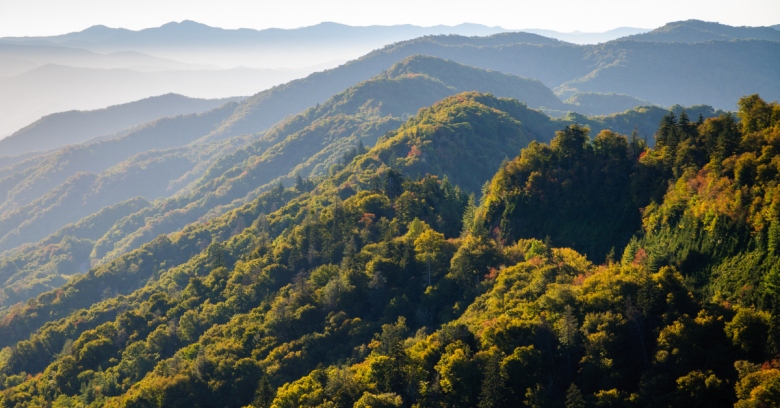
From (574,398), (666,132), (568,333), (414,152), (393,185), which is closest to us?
(574,398)

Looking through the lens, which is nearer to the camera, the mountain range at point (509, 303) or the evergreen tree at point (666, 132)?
the mountain range at point (509, 303)

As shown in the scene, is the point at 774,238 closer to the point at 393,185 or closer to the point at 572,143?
the point at 572,143

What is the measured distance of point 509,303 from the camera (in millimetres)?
65312

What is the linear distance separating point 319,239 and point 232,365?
142ft

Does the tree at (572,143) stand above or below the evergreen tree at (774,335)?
above

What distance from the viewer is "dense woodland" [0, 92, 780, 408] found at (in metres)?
50.2

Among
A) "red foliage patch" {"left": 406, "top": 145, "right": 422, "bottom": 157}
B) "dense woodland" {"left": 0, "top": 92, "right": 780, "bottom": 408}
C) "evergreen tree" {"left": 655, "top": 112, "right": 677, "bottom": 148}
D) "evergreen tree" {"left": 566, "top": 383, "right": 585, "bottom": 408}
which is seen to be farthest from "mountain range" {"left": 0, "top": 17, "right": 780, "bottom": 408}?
"red foliage patch" {"left": 406, "top": 145, "right": 422, "bottom": 157}

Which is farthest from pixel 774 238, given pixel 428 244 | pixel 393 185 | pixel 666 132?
pixel 393 185

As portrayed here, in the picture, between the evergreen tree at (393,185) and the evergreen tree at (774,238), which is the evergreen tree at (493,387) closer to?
the evergreen tree at (774,238)

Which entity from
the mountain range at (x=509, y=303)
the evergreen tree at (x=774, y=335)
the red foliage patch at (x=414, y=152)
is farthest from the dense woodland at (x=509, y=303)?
the red foliage patch at (x=414, y=152)

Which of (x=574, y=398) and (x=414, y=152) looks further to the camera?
(x=414, y=152)

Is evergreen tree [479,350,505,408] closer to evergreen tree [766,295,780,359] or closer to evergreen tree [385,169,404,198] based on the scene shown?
evergreen tree [766,295,780,359]

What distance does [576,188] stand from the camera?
8881 centimetres

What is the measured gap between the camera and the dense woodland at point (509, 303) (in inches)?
1977
